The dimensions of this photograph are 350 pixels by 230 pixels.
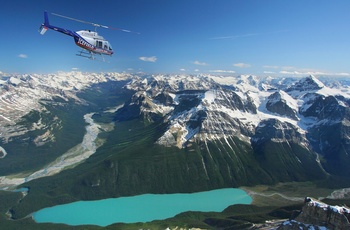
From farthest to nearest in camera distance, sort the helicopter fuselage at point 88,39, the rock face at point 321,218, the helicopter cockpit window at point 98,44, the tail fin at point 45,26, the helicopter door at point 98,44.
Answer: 1. the helicopter cockpit window at point 98,44
2. the helicopter door at point 98,44
3. the helicopter fuselage at point 88,39
4. the tail fin at point 45,26
5. the rock face at point 321,218

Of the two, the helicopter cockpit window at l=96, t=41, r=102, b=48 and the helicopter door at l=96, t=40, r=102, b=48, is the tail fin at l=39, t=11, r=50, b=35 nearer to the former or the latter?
the helicopter door at l=96, t=40, r=102, b=48

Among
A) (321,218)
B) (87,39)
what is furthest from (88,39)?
(321,218)

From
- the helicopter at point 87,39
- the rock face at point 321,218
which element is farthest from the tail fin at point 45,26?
the rock face at point 321,218

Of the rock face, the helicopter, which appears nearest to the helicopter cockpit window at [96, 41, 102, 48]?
the helicopter

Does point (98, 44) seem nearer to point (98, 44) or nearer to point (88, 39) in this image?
point (98, 44)

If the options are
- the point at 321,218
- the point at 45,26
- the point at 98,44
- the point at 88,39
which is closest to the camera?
the point at 321,218

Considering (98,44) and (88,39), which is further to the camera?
(98,44)

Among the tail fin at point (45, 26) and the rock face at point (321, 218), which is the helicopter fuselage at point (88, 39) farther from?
the rock face at point (321, 218)

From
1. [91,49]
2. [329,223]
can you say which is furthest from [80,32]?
[329,223]
